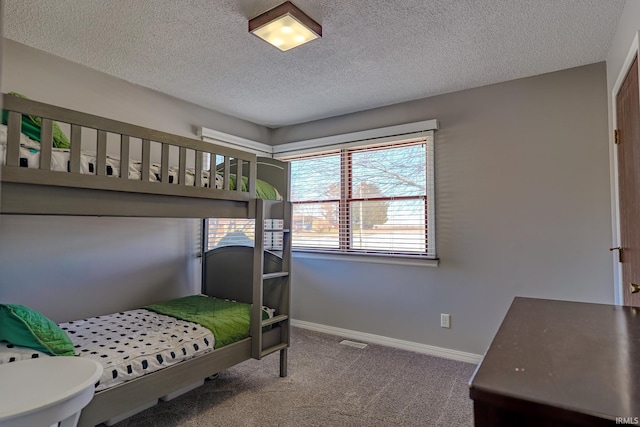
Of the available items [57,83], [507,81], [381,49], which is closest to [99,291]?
[57,83]

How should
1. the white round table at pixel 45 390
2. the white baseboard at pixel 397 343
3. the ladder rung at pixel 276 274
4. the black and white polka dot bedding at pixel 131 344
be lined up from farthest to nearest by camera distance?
the white baseboard at pixel 397 343, the ladder rung at pixel 276 274, the black and white polka dot bedding at pixel 131 344, the white round table at pixel 45 390

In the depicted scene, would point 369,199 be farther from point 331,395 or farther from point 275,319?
point 331,395

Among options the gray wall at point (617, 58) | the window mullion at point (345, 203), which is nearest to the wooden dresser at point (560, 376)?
the gray wall at point (617, 58)

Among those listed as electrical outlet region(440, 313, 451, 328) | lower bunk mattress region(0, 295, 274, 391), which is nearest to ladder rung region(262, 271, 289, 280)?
lower bunk mattress region(0, 295, 274, 391)

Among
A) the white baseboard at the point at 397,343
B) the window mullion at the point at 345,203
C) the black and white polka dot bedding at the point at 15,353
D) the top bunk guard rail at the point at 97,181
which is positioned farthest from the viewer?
the window mullion at the point at 345,203

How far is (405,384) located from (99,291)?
2425 mm

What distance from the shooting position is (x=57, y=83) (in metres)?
2.46

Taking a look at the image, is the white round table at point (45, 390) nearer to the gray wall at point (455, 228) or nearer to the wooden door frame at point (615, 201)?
the gray wall at point (455, 228)

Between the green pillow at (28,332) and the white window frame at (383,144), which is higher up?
the white window frame at (383,144)

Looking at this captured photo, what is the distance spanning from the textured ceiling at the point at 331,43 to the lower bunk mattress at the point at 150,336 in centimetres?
177

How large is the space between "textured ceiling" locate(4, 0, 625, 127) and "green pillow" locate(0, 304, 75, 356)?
5.30 feet

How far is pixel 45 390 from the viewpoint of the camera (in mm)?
1198

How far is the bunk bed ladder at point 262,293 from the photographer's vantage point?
233 centimetres

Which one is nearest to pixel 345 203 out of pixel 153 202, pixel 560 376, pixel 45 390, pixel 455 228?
pixel 455 228
